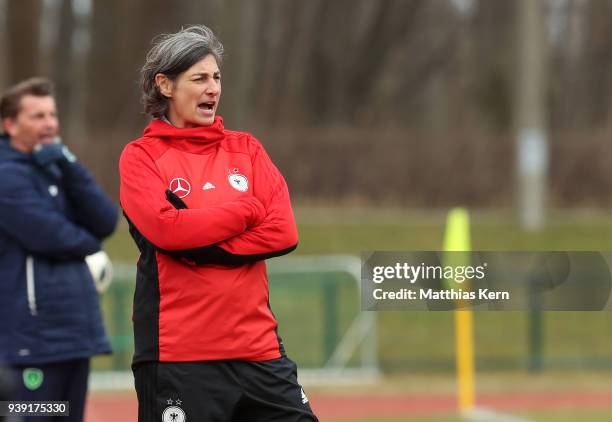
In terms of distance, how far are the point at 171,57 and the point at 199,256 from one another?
68 cm

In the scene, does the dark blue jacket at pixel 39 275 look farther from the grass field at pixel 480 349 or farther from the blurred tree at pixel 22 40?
the blurred tree at pixel 22 40

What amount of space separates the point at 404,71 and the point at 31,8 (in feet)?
53.9

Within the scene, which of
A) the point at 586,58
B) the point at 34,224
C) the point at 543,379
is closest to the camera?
the point at 34,224

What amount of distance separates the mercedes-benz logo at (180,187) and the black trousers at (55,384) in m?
1.73

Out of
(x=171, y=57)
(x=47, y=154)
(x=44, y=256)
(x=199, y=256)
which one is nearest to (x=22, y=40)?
(x=47, y=154)

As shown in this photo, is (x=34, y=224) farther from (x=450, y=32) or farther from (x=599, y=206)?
(x=450, y=32)

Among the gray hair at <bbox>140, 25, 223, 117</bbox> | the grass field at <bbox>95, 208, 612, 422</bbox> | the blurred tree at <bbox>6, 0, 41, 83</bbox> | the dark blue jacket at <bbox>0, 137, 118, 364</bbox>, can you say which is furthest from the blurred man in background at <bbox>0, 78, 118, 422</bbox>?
the blurred tree at <bbox>6, 0, 41, 83</bbox>

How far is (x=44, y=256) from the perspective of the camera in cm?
550

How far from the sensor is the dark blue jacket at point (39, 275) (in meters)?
5.41

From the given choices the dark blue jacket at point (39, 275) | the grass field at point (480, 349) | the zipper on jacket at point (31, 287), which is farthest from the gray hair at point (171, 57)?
the grass field at point (480, 349)

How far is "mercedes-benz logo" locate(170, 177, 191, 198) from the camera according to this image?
13.3 ft

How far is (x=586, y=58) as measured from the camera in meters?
35.9

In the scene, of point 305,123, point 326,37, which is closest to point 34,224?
point 305,123

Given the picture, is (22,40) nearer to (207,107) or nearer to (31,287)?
(31,287)
